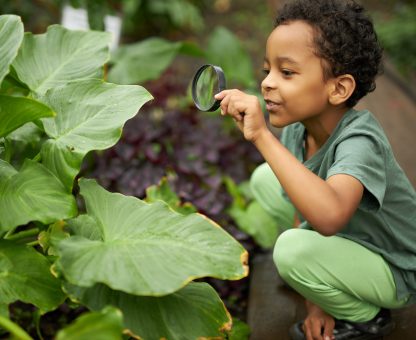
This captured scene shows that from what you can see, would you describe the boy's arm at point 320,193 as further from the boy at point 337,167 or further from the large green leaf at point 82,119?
the large green leaf at point 82,119

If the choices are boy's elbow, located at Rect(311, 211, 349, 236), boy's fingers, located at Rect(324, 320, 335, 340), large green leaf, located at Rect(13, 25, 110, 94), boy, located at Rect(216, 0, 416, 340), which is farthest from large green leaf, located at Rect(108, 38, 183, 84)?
boy's elbow, located at Rect(311, 211, 349, 236)

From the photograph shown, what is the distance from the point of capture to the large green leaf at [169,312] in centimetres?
150

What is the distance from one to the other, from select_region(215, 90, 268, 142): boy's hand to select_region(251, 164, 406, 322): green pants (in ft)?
1.10

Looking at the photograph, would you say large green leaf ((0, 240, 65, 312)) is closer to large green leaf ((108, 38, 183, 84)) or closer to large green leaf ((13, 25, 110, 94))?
large green leaf ((13, 25, 110, 94))

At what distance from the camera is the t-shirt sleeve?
155 centimetres

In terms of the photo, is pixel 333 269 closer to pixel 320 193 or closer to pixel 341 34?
pixel 320 193

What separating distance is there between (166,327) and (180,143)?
1.64 metres

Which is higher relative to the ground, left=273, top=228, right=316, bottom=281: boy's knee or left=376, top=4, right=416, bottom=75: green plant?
left=273, top=228, right=316, bottom=281: boy's knee

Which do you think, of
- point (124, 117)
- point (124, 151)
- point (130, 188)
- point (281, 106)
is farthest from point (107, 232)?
point (124, 151)

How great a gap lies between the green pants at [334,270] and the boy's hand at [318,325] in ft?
0.27

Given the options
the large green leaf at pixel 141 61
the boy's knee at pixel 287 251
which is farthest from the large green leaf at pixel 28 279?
the large green leaf at pixel 141 61

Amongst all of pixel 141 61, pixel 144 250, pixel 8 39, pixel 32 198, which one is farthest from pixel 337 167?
pixel 141 61

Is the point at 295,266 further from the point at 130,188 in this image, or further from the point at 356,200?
the point at 130,188

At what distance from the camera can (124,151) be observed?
2959mm
